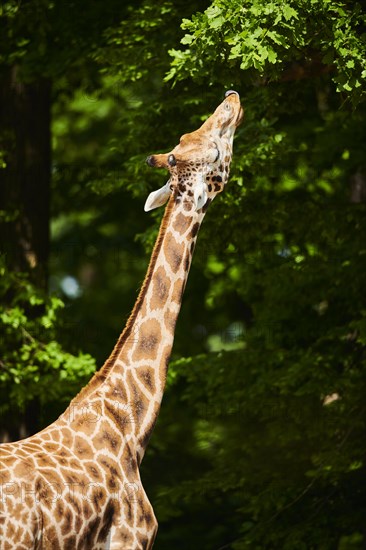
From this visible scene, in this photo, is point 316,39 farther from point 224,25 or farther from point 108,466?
point 108,466

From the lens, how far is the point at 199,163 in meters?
8.60

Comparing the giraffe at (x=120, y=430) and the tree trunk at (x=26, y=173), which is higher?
the giraffe at (x=120, y=430)

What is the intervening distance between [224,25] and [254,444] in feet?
19.7

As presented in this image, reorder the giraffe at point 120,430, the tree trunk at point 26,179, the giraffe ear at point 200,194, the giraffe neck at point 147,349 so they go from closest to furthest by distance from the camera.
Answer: the giraffe at point 120,430, the giraffe neck at point 147,349, the giraffe ear at point 200,194, the tree trunk at point 26,179

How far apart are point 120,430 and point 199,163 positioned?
1999 mm

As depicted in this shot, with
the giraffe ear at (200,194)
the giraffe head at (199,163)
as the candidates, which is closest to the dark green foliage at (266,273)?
the giraffe head at (199,163)

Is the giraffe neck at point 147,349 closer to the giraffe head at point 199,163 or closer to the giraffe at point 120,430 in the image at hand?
the giraffe at point 120,430

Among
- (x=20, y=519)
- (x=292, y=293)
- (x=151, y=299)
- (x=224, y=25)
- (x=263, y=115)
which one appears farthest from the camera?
(x=292, y=293)

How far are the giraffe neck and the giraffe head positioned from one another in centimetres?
11

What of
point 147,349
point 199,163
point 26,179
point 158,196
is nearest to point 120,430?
point 147,349

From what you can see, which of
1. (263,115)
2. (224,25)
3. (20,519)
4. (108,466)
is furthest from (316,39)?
(20,519)

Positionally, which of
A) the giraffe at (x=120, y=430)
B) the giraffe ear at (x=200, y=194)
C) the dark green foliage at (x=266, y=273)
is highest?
the giraffe ear at (x=200, y=194)

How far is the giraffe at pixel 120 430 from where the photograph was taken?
7297 millimetres

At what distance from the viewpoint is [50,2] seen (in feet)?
46.9
